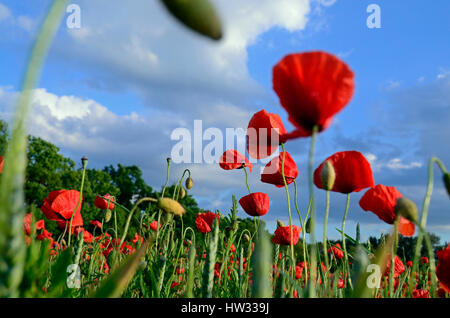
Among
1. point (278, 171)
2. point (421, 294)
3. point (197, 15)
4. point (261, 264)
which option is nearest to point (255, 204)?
point (278, 171)

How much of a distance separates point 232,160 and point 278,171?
1.71 ft

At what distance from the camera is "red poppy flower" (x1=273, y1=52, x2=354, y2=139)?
2.92 feet

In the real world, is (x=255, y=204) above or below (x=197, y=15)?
below

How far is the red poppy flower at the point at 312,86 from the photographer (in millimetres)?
890

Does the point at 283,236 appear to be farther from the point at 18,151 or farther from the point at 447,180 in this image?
the point at 18,151

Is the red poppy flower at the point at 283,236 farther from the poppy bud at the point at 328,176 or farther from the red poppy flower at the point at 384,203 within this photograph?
the poppy bud at the point at 328,176

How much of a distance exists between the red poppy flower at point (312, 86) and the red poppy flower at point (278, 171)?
941 millimetres

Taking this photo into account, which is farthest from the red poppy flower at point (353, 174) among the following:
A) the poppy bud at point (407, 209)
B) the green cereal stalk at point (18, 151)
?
the green cereal stalk at point (18, 151)

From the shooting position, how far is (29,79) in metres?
0.44

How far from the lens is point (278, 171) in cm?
193

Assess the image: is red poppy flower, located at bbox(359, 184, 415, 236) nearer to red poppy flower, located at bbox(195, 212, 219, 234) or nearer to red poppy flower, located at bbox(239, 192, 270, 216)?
red poppy flower, located at bbox(239, 192, 270, 216)

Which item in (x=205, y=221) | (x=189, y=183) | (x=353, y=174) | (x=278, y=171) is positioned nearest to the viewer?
(x=353, y=174)
